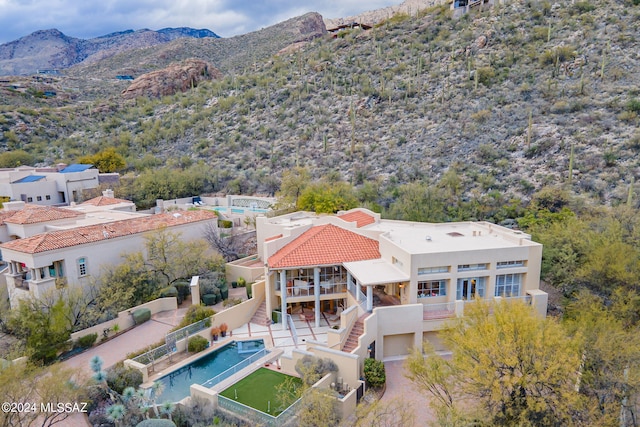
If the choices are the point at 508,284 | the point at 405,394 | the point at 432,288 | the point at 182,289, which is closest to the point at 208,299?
the point at 182,289

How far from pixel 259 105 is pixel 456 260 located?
5175cm

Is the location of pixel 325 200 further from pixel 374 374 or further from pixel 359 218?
pixel 374 374

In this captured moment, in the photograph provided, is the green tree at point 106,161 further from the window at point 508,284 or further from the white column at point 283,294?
the window at point 508,284

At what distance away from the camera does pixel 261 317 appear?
84.3 ft

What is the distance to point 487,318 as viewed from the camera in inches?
585

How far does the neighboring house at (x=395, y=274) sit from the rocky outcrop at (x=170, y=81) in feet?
218

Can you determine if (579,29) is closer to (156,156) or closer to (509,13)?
(509,13)

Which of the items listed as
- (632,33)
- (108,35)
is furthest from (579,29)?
(108,35)

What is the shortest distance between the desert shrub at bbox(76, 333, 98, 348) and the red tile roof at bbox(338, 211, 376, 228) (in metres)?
16.2

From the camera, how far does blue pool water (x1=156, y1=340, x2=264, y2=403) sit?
1859 cm

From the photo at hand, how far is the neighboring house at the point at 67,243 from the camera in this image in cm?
2353

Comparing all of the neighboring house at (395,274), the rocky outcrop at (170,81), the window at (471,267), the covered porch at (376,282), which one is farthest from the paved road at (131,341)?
the rocky outcrop at (170,81)

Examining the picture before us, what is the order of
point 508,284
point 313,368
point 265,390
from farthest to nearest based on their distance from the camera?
point 508,284
point 265,390
point 313,368

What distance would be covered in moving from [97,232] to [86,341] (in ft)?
24.7
